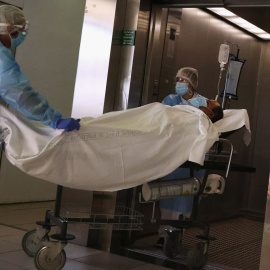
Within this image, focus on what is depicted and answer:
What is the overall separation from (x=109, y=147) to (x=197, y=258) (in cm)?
123

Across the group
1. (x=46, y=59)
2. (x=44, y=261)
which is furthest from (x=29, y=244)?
(x=46, y=59)

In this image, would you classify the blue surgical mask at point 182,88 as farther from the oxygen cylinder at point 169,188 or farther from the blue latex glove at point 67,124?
the blue latex glove at point 67,124

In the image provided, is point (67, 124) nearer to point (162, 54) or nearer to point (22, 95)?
point (22, 95)

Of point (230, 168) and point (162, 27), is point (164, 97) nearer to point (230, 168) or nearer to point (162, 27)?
point (162, 27)

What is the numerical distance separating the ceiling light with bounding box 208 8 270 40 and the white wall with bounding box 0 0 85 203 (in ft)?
6.21

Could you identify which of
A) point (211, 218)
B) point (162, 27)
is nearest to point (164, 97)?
point (162, 27)

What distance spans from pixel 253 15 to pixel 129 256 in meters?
3.85

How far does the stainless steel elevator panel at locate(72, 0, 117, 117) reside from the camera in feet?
16.2

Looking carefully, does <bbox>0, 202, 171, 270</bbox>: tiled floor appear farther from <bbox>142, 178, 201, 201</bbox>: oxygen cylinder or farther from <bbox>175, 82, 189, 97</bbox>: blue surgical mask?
<bbox>175, 82, 189, 97</bbox>: blue surgical mask

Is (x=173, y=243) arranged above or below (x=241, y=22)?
below

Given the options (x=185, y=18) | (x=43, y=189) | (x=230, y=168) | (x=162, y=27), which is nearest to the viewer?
(x=230, y=168)

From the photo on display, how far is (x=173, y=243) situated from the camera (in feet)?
15.5

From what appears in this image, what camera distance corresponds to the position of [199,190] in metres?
4.21

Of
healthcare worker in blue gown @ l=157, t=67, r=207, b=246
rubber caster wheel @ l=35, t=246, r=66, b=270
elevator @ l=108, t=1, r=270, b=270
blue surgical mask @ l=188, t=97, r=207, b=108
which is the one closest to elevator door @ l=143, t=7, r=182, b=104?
elevator @ l=108, t=1, r=270, b=270
